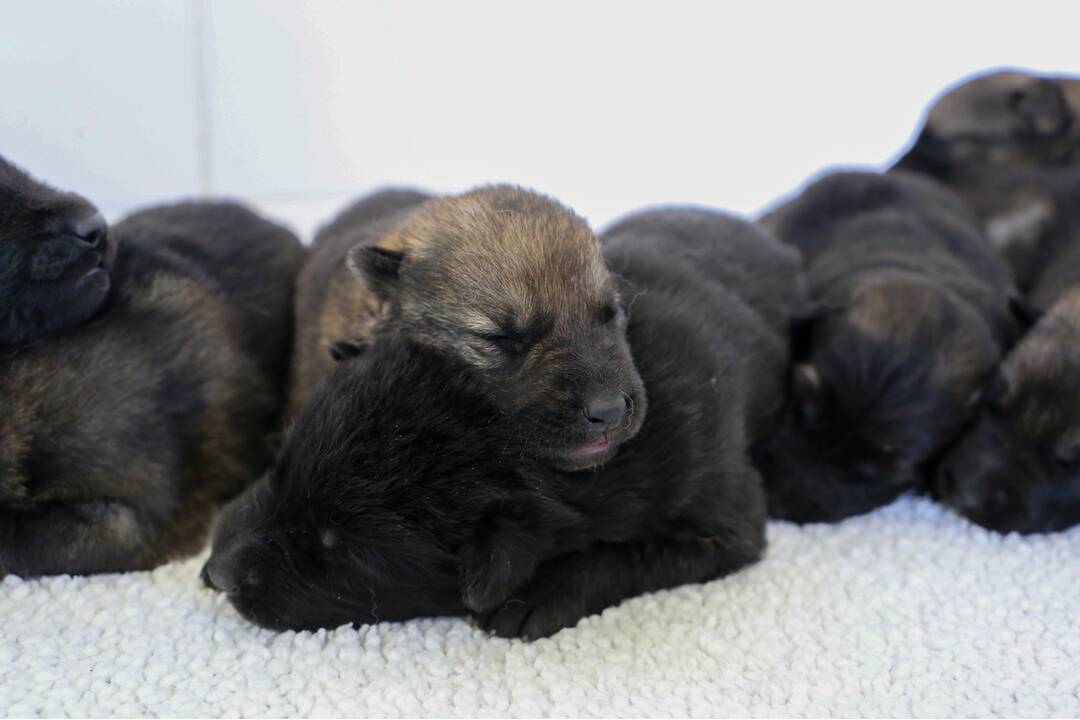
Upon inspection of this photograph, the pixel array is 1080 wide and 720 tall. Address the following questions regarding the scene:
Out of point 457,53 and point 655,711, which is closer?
point 655,711

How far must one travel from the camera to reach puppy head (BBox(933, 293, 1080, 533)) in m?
3.23

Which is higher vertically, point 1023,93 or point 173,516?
point 1023,93

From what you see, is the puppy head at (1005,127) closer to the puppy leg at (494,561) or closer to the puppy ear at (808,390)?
the puppy ear at (808,390)

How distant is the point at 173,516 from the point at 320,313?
80 cm

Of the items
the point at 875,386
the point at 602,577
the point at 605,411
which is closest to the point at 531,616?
the point at 602,577

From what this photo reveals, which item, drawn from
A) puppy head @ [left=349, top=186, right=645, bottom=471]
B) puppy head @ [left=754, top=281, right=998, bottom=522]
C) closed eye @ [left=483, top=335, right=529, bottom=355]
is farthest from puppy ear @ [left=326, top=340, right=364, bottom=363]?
puppy head @ [left=754, top=281, right=998, bottom=522]

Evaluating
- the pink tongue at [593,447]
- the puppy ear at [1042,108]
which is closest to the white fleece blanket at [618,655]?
the pink tongue at [593,447]

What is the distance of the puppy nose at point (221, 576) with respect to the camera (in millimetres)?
2441

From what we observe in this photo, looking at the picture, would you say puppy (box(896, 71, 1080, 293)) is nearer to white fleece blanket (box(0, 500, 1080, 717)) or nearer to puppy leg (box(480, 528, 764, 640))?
white fleece blanket (box(0, 500, 1080, 717))

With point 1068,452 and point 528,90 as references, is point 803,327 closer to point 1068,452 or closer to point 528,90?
point 1068,452

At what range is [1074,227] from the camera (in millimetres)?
4504

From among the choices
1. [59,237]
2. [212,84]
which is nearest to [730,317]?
[59,237]

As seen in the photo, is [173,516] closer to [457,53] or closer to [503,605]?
[503,605]

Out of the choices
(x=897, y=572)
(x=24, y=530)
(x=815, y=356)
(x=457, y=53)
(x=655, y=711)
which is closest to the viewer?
(x=655, y=711)
